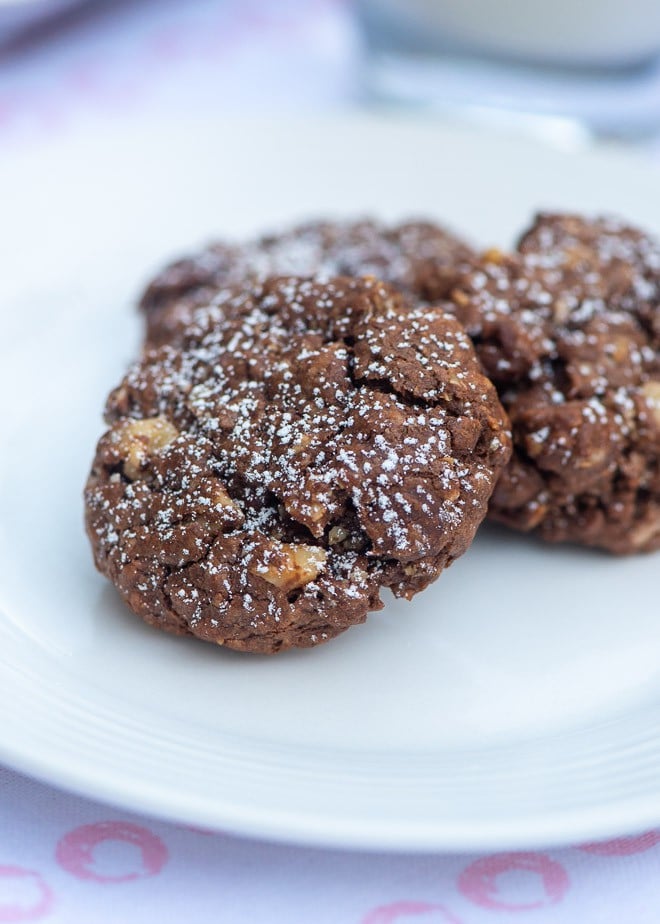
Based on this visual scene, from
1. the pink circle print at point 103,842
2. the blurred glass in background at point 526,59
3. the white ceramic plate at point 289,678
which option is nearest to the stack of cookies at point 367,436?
the white ceramic plate at point 289,678

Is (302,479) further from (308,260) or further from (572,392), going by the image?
(308,260)

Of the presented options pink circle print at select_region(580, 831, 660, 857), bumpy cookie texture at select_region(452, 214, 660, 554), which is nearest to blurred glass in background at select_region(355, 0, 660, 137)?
bumpy cookie texture at select_region(452, 214, 660, 554)

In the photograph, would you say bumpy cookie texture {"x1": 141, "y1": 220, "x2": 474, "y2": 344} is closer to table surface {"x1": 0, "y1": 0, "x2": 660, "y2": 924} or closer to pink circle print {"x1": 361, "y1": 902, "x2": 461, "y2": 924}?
table surface {"x1": 0, "y1": 0, "x2": 660, "y2": 924}

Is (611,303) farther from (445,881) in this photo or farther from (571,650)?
(445,881)

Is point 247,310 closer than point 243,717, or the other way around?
point 243,717

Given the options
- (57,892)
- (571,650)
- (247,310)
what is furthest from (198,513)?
(571,650)

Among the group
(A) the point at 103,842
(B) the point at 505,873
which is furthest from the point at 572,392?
(A) the point at 103,842

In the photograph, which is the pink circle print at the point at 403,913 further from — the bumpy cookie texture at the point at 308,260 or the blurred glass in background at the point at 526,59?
the blurred glass in background at the point at 526,59
